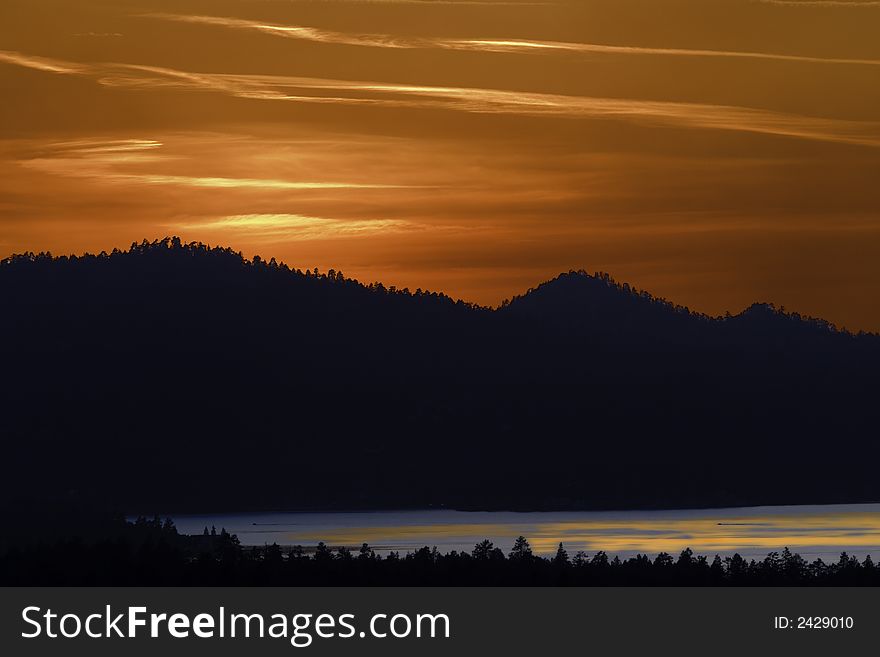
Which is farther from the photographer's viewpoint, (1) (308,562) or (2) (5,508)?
(2) (5,508)

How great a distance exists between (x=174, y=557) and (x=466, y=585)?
A: 22541 mm

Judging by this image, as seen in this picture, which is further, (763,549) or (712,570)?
(763,549)

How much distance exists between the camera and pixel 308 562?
392ft

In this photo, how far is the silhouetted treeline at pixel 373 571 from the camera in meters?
112

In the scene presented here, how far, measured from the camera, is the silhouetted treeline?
112500 mm

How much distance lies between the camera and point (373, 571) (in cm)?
11744

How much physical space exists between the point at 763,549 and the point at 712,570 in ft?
251

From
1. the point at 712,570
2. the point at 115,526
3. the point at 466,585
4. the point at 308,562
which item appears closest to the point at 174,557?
the point at 308,562
